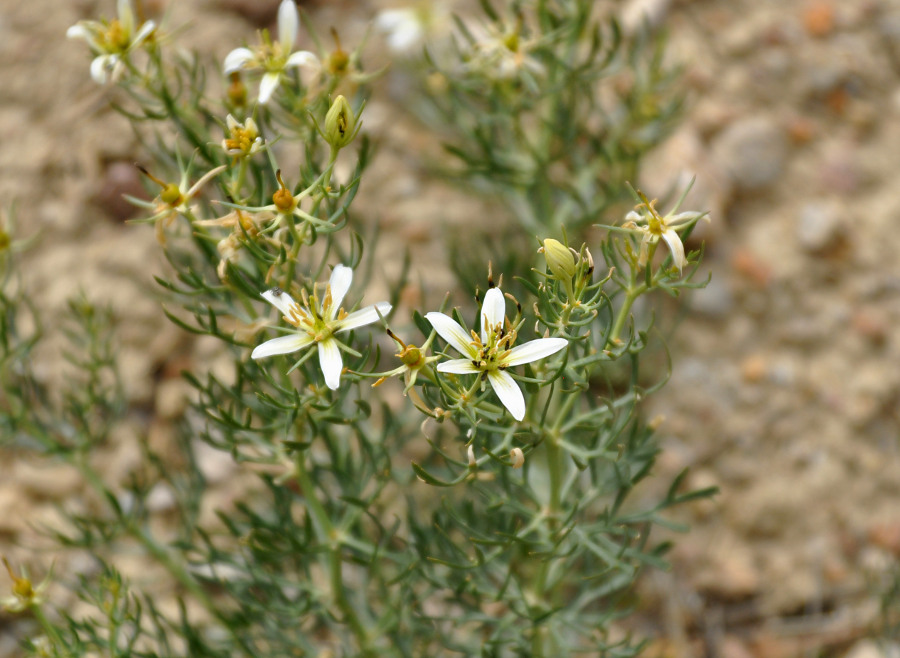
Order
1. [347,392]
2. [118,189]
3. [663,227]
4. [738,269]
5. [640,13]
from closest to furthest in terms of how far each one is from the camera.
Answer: [663,227]
[347,392]
[118,189]
[738,269]
[640,13]

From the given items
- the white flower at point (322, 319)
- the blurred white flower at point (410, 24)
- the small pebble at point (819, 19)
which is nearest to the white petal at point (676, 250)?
the white flower at point (322, 319)

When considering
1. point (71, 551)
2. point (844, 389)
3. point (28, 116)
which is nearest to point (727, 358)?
point (844, 389)

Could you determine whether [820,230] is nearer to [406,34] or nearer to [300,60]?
[406,34]

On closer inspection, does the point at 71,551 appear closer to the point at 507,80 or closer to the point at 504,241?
the point at 504,241

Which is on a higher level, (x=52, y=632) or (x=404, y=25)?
(x=404, y=25)

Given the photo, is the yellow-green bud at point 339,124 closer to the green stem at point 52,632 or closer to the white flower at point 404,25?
the green stem at point 52,632

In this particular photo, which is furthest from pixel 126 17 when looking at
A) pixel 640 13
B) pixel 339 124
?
pixel 640 13
